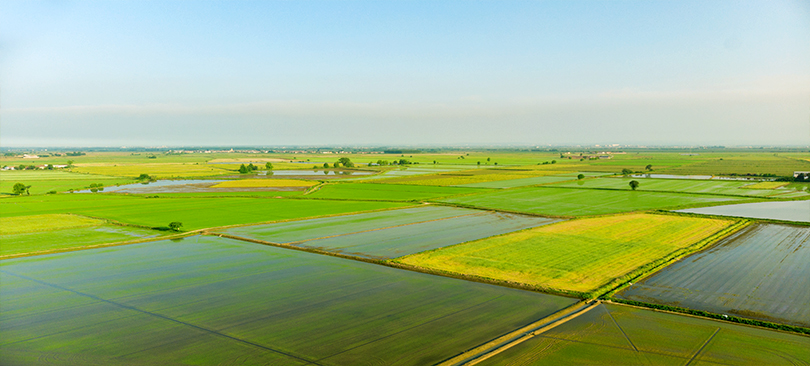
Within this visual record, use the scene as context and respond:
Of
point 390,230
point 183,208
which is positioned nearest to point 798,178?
point 390,230

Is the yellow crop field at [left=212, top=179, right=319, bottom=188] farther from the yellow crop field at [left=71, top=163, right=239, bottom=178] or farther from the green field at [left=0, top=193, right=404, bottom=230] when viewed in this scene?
the yellow crop field at [left=71, top=163, right=239, bottom=178]

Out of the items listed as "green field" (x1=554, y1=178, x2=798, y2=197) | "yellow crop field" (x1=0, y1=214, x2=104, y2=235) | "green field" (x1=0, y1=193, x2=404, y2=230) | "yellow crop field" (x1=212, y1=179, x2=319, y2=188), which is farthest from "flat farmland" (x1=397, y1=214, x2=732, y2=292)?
"yellow crop field" (x1=212, y1=179, x2=319, y2=188)

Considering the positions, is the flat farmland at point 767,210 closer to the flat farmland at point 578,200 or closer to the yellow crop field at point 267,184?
the flat farmland at point 578,200

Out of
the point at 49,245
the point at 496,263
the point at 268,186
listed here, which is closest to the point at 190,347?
the point at 496,263

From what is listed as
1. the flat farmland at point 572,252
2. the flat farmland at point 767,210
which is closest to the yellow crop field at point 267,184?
the flat farmland at point 572,252

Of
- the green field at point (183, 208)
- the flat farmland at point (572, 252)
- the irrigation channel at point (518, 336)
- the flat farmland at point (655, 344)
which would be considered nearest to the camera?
the flat farmland at point (655, 344)

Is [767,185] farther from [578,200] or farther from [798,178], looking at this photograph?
[578,200]
